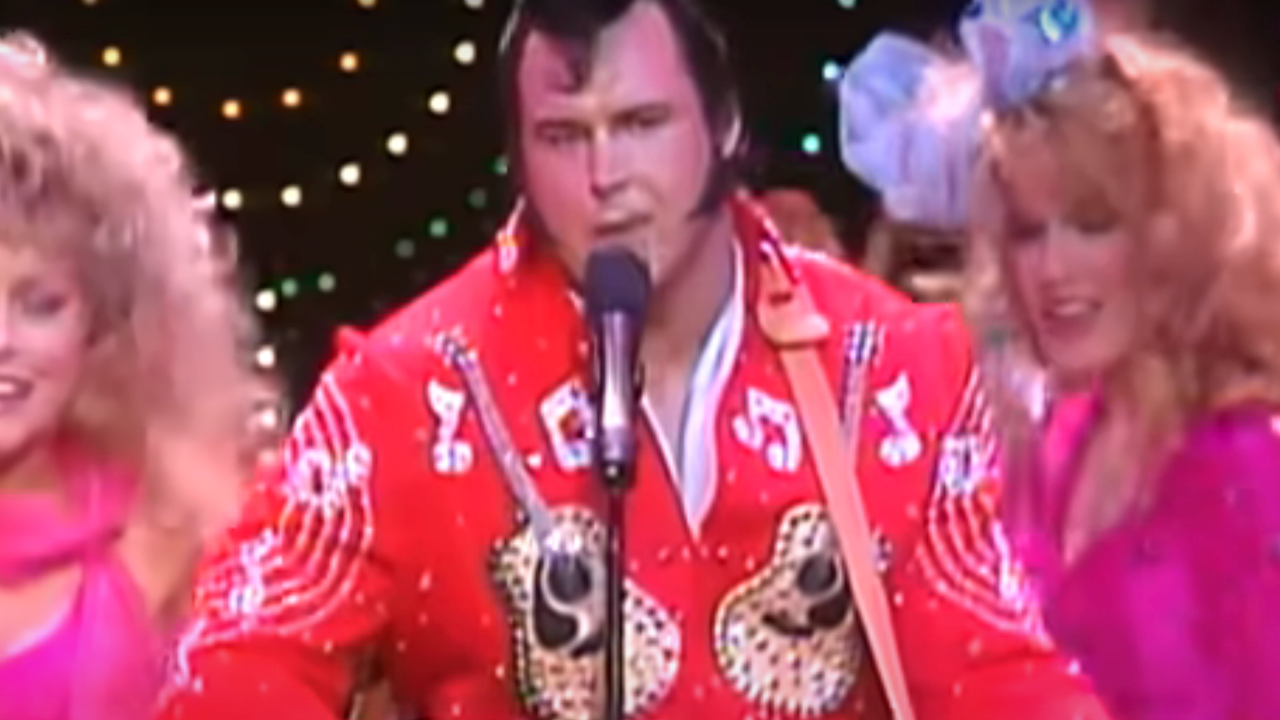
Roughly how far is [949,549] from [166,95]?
1581 mm

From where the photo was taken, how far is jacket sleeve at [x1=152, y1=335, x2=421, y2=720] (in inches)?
89.9

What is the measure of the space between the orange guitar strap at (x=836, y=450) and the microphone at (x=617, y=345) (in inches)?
9.7

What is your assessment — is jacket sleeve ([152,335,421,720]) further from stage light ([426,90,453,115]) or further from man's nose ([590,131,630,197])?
stage light ([426,90,453,115])

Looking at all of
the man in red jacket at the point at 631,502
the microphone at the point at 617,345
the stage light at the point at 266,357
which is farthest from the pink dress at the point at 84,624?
the microphone at the point at 617,345

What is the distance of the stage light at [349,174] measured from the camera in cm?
372

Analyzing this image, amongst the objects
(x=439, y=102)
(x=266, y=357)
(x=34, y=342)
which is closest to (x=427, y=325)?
(x=34, y=342)

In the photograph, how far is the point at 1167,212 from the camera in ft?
9.34

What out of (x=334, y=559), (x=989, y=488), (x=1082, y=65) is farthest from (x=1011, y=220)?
(x=334, y=559)

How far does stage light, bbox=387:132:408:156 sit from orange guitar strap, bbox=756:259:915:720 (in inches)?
55.0

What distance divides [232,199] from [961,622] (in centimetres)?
157

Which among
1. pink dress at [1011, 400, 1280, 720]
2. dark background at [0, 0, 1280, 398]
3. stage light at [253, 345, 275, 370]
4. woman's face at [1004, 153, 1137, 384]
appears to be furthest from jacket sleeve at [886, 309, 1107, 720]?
dark background at [0, 0, 1280, 398]

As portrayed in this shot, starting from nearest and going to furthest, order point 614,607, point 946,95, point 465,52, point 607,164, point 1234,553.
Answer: point 614,607 < point 607,164 < point 1234,553 < point 946,95 < point 465,52

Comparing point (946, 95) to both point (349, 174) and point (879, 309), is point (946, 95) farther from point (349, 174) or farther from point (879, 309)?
point (349, 174)

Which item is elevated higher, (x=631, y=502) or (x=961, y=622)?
(x=631, y=502)
